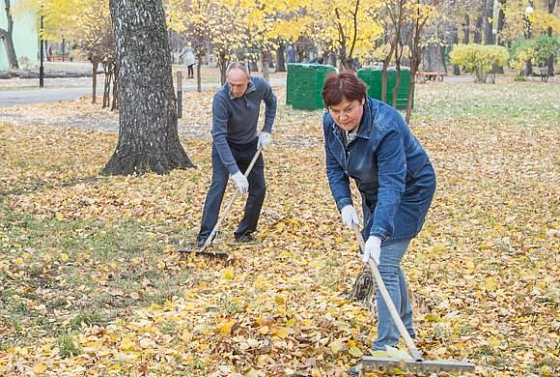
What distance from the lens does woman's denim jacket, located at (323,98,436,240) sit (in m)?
4.11

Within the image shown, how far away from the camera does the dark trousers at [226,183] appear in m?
7.69

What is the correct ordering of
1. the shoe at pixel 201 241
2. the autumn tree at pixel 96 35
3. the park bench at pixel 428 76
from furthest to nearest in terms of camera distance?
the park bench at pixel 428 76
the autumn tree at pixel 96 35
the shoe at pixel 201 241

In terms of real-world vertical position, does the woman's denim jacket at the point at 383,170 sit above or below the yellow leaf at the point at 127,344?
above

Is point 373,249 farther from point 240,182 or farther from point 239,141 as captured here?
point 239,141

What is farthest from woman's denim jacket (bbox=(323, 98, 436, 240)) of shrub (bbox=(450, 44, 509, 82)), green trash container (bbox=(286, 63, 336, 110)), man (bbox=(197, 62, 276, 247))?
shrub (bbox=(450, 44, 509, 82))

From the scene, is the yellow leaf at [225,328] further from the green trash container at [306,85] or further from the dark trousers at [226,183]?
the green trash container at [306,85]

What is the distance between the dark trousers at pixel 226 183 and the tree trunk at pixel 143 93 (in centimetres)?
391

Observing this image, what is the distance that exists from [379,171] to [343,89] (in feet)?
1.48

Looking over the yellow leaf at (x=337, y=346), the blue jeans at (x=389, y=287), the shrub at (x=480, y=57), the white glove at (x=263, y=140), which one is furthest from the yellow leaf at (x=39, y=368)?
the shrub at (x=480, y=57)

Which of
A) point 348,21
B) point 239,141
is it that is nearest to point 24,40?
point 348,21

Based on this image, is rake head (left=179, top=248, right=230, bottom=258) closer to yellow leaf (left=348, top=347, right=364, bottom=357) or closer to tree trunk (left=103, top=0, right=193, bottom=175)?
yellow leaf (left=348, top=347, right=364, bottom=357)

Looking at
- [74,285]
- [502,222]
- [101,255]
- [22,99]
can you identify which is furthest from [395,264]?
[22,99]

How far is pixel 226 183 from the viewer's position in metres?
7.80

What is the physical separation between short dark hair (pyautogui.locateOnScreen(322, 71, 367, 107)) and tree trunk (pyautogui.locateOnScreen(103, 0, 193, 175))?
777cm
